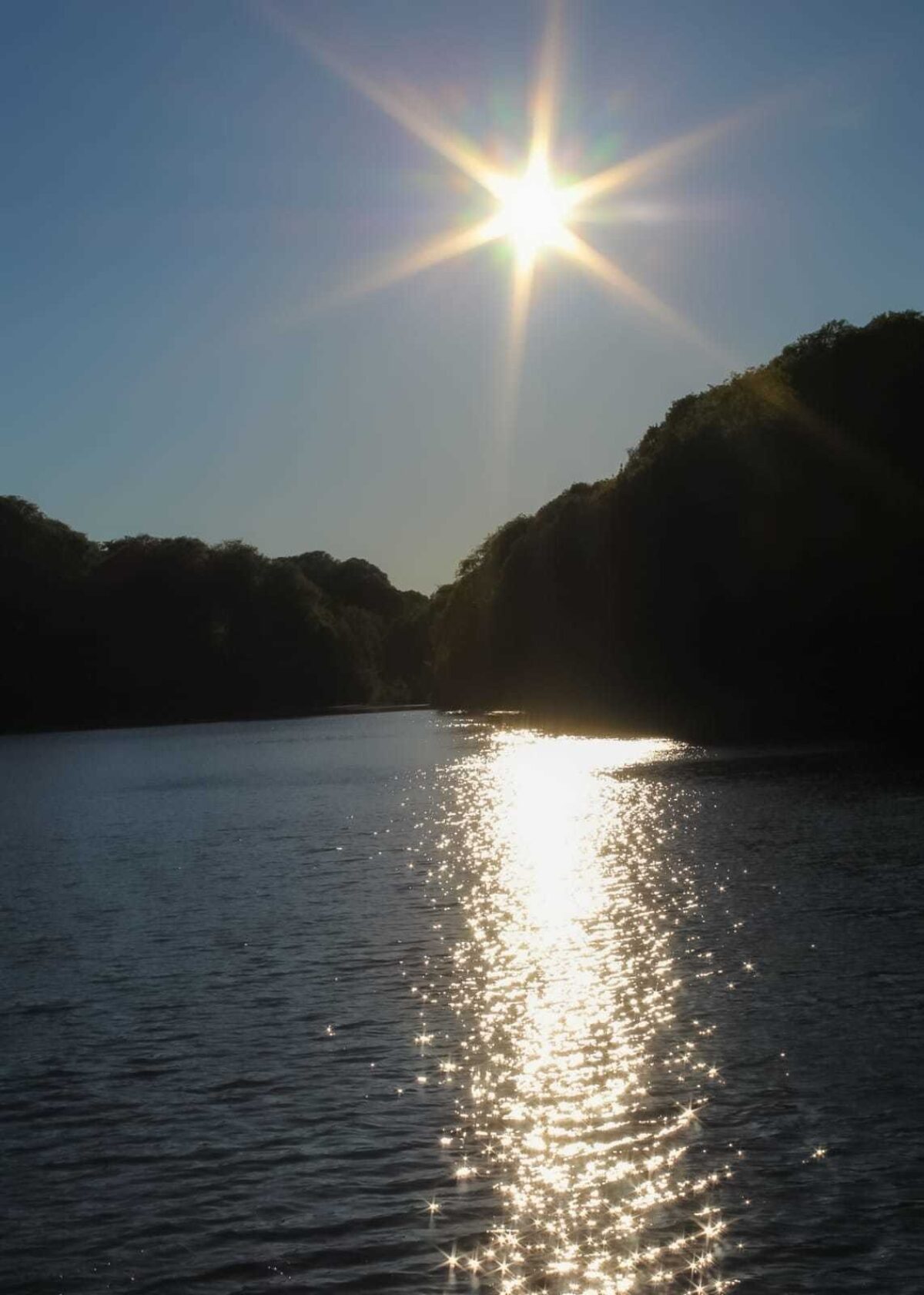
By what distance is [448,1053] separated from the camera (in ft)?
49.9

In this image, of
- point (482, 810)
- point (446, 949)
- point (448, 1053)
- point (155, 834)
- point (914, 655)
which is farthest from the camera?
point (914, 655)

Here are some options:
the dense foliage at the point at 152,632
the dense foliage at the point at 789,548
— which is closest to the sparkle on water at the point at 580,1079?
the dense foliage at the point at 789,548

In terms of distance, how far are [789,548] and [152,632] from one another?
91.6m

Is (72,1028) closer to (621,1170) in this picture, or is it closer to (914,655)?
(621,1170)

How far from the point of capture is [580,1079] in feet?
46.7

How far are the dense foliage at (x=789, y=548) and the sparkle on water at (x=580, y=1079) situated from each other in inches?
1418

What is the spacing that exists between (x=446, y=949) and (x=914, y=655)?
149 feet

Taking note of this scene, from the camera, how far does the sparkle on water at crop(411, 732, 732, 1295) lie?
32.9 feet

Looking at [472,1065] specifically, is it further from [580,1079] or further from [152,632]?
[152,632]

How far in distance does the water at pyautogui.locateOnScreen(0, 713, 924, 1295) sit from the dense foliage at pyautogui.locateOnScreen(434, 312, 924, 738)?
102ft

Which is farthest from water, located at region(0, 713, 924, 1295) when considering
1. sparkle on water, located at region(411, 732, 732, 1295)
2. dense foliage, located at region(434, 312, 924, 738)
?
dense foliage, located at region(434, 312, 924, 738)

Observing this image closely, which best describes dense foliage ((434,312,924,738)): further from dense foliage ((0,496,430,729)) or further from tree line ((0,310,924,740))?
dense foliage ((0,496,430,729))

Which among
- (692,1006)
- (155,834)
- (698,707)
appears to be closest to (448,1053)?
(692,1006)

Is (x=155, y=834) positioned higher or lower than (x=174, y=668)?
lower
